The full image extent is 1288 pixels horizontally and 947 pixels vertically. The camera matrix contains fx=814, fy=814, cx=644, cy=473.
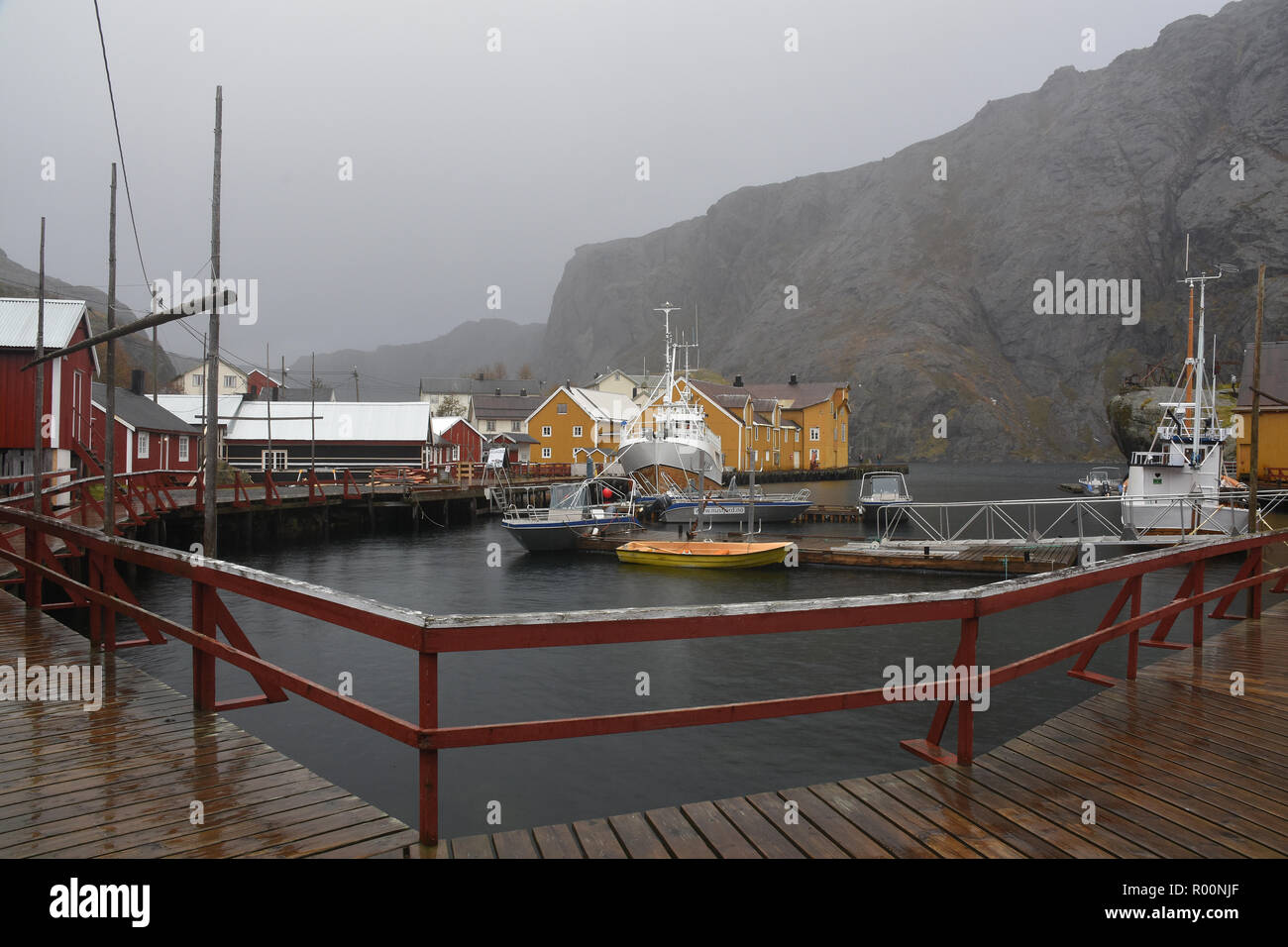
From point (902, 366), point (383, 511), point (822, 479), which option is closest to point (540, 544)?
point (383, 511)

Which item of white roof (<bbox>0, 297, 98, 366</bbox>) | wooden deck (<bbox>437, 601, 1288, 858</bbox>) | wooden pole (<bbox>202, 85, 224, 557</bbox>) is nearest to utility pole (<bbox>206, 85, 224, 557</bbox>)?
wooden pole (<bbox>202, 85, 224, 557</bbox>)

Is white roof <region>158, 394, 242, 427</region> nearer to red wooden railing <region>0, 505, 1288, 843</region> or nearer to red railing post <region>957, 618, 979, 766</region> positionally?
red wooden railing <region>0, 505, 1288, 843</region>

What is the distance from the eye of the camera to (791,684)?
16453 mm

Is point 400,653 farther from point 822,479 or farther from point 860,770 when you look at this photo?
point 822,479

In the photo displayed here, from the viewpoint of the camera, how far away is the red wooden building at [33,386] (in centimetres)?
2900

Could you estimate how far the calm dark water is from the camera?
38.3 feet

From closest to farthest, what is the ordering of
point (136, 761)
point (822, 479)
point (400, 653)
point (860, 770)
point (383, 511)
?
point (136, 761), point (860, 770), point (400, 653), point (383, 511), point (822, 479)

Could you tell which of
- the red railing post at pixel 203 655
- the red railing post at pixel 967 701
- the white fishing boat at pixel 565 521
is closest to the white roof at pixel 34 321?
the white fishing boat at pixel 565 521

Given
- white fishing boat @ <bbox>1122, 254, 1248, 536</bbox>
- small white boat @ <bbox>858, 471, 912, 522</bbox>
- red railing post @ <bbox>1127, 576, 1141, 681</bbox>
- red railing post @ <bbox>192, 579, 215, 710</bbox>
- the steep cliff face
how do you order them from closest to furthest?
red railing post @ <bbox>192, 579, 215, 710</bbox> → red railing post @ <bbox>1127, 576, 1141, 681</bbox> → white fishing boat @ <bbox>1122, 254, 1248, 536</bbox> → small white boat @ <bbox>858, 471, 912, 522</bbox> → the steep cliff face

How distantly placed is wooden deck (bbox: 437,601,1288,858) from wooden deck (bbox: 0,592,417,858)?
83cm

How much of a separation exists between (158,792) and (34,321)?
3318 cm

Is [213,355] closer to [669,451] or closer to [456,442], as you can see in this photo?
[669,451]

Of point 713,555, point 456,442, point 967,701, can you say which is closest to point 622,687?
point 967,701

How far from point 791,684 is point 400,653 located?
918 centimetres
